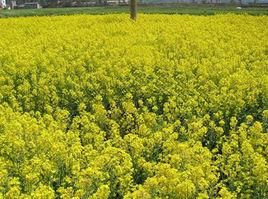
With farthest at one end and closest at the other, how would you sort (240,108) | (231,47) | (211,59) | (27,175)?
(231,47) → (211,59) → (240,108) → (27,175)

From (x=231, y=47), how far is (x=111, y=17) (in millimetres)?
7741

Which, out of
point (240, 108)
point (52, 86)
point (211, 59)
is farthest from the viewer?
point (211, 59)

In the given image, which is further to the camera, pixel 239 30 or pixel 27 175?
pixel 239 30

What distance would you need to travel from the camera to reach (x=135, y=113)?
299 inches

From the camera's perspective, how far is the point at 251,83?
26.6 feet

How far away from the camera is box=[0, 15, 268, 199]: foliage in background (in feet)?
17.0

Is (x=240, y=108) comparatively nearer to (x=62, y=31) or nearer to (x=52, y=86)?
(x=52, y=86)

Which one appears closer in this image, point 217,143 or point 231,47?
point 217,143

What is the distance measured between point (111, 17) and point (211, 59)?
342 inches

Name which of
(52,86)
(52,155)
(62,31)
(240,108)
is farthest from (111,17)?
(52,155)

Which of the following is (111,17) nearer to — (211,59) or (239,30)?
(239,30)

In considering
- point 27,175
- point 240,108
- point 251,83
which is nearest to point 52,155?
point 27,175

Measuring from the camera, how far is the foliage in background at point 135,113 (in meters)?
5.17

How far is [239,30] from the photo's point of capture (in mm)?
13984
